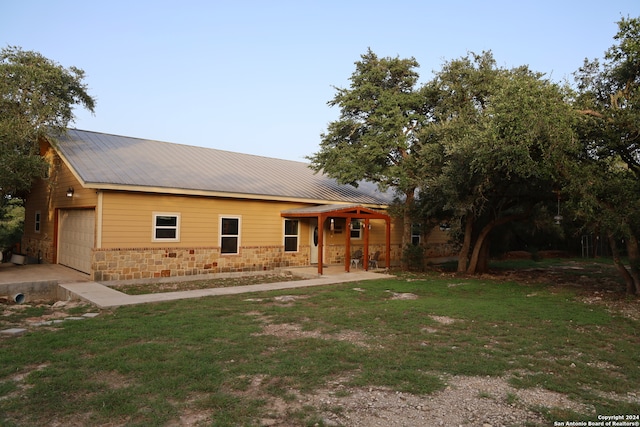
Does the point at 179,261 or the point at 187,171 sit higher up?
the point at 187,171

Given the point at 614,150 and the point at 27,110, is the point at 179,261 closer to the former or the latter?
the point at 27,110

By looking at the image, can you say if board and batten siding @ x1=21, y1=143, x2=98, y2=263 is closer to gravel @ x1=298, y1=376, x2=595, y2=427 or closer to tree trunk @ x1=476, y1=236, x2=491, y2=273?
gravel @ x1=298, y1=376, x2=595, y2=427

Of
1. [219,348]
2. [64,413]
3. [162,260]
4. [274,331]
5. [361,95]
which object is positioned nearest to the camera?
[64,413]

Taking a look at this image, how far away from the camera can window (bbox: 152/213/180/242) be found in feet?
45.2

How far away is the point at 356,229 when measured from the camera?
1992 centimetres

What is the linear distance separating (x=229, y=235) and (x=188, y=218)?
171cm

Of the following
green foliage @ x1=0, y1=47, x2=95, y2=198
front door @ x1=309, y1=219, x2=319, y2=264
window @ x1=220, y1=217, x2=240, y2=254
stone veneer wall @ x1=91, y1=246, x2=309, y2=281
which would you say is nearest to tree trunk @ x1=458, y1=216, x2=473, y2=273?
front door @ x1=309, y1=219, x2=319, y2=264

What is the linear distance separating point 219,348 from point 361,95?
40.7 feet

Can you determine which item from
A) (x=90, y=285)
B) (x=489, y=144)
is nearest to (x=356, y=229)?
(x=489, y=144)

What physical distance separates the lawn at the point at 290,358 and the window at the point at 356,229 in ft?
31.5

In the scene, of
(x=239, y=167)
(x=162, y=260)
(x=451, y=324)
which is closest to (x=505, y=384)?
(x=451, y=324)

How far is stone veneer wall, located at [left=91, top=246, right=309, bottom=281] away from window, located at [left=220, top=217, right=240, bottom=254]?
0.80 ft

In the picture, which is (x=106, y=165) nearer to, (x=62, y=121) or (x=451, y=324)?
(x=62, y=121)

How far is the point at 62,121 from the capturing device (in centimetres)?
1532
